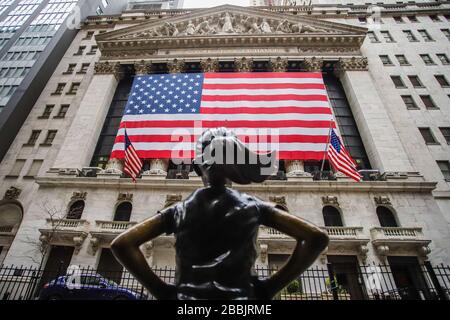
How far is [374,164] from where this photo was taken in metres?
19.3

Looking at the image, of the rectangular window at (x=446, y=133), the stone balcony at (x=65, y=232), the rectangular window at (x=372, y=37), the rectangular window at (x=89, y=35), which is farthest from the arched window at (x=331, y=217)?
the rectangular window at (x=89, y=35)

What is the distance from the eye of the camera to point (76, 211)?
54.7ft

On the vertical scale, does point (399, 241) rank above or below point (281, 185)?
below

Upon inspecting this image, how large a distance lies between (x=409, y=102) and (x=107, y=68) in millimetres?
30385

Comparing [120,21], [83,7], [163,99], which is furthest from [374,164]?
[83,7]

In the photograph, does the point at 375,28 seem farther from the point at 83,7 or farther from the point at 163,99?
the point at 83,7

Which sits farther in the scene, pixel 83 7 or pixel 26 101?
pixel 83 7

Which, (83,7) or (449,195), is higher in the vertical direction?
(83,7)


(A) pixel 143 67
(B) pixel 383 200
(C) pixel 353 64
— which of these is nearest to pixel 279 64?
(C) pixel 353 64

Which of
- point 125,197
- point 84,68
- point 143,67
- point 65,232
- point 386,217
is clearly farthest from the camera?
point 84,68

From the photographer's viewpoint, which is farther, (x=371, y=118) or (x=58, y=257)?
(x=371, y=118)

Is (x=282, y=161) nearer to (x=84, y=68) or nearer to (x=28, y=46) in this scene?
(x=84, y=68)

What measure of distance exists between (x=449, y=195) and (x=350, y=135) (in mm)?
8249
